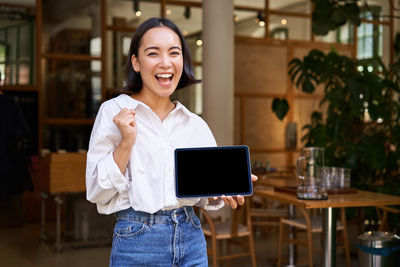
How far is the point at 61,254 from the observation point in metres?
5.98

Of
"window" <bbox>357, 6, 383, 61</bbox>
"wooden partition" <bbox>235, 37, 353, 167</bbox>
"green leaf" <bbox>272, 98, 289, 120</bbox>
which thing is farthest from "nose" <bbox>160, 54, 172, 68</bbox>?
"window" <bbox>357, 6, 383, 61</bbox>

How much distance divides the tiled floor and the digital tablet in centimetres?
388

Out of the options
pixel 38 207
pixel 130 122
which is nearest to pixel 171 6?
pixel 38 207

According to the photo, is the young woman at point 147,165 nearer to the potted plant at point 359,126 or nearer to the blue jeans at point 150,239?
the blue jeans at point 150,239

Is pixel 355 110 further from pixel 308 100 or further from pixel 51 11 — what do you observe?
pixel 51 11

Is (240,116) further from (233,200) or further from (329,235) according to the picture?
(233,200)

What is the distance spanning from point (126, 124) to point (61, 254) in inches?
187

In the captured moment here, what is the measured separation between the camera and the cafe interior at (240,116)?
5321mm

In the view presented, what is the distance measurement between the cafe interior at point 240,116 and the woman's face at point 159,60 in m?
Result: 2.43

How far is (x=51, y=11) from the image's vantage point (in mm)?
8141

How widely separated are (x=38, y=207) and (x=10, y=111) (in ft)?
7.40

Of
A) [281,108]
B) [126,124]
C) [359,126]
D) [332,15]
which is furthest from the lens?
[281,108]

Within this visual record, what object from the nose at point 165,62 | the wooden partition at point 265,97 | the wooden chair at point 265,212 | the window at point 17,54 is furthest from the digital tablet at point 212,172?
the window at point 17,54

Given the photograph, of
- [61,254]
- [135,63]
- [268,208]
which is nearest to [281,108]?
[268,208]
